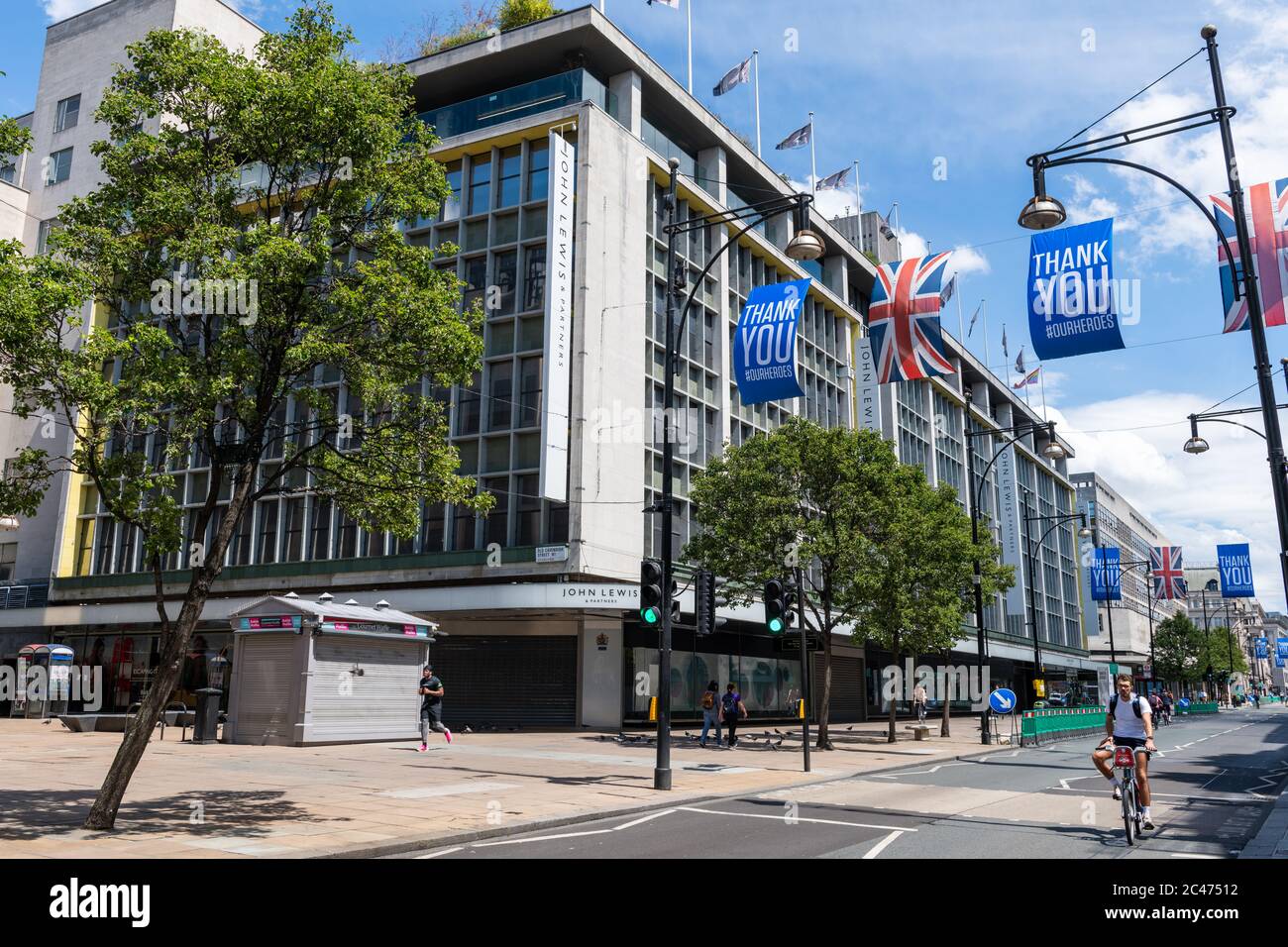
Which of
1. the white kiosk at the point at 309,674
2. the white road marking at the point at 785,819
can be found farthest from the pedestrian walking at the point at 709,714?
the white road marking at the point at 785,819

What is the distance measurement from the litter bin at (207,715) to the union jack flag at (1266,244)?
21836 mm

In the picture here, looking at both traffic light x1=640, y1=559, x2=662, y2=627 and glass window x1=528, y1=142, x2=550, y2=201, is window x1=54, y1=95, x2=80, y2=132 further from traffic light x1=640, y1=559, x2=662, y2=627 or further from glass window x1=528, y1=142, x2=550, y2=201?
traffic light x1=640, y1=559, x2=662, y2=627

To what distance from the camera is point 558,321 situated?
3238 cm

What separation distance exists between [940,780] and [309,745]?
1420 cm

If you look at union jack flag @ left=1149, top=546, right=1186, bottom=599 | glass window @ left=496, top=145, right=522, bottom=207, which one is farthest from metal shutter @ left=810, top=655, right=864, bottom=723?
glass window @ left=496, top=145, right=522, bottom=207

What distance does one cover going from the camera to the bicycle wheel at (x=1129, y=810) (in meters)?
11.0

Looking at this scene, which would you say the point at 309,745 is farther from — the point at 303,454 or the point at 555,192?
the point at 555,192

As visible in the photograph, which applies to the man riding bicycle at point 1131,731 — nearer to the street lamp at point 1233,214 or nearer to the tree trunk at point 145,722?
the street lamp at point 1233,214

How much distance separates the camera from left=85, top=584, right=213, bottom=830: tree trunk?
10.3 meters

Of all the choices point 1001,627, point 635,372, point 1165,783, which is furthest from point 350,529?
point 1001,627

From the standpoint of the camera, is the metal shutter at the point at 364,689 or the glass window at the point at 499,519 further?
the glass window at the point at 499,519

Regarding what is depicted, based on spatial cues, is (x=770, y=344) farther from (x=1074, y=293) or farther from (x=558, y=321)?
(x=1074, y=293)

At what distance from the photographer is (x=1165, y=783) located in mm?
18688

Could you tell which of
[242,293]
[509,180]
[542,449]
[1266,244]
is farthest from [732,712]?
[509,180]
